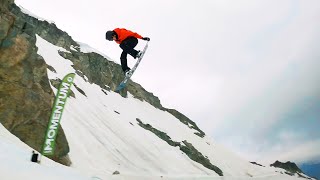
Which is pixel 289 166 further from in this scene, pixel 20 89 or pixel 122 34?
pixel 122 34

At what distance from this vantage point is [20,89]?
69.2 ft

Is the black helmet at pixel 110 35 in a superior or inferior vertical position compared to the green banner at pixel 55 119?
superior

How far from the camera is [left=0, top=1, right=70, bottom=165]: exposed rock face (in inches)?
797

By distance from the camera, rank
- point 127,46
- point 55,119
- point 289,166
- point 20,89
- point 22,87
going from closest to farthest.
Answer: point 55,119 < point 127,46 < point 20,89 < point 22,87 < point 289,166

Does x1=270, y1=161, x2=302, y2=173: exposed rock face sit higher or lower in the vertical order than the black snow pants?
higher

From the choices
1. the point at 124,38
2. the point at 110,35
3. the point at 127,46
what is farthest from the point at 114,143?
the point at 110,35

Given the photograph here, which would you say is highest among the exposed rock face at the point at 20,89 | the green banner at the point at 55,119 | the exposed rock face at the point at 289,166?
the exposed rock face at the point at 289,166

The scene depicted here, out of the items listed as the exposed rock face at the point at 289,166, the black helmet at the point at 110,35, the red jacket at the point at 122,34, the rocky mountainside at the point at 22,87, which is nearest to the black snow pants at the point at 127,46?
the red jacket at the point at 122,34

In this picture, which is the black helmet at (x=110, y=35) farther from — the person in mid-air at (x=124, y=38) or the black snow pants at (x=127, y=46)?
the black snow pants at (x=127, y=46)

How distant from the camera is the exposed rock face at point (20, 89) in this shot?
20.2 m

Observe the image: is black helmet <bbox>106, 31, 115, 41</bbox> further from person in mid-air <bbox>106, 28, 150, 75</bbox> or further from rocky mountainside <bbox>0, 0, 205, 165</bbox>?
rocky mountainside <bbox>0, 0, 205, 165</bbox>

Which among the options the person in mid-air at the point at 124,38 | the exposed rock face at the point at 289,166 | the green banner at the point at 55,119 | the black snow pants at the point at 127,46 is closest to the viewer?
the green banner at the point at 55,119

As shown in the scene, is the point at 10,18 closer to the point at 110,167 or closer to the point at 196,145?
the point at 110,167

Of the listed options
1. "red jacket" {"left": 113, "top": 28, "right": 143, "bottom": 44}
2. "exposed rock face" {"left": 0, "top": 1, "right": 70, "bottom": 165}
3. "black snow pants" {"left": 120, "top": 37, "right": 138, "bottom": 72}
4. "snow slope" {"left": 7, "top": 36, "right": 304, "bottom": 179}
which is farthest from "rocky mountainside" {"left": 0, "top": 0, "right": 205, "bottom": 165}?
"red jacket" {"left": 113, "top": 28, "right": 143, "bottom": 44}
